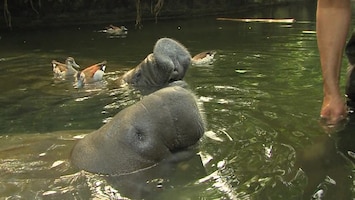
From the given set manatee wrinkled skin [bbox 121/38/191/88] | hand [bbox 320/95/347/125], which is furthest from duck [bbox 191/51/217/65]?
hand [bbox 320/95/347/125]

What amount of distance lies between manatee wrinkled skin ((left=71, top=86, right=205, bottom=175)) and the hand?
3.29 feet

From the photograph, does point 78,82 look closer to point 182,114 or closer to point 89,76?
point 89,76

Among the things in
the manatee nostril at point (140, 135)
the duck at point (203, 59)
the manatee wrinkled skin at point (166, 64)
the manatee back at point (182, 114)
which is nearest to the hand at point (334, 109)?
the manatee back at point (182, 114)

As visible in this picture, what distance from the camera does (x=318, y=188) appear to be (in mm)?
2678

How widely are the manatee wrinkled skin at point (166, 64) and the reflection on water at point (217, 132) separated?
0.26 m

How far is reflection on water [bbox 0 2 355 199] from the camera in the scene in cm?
272

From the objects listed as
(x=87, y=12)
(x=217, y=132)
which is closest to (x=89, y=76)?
(x=217, y=132)

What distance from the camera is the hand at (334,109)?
3.59m

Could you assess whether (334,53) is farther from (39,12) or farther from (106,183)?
(39,12)

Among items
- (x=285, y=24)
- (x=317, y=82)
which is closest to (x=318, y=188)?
(x=317, y=82)

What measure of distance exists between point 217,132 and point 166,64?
1.66 metres

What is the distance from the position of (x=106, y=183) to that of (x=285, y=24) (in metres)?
11.6

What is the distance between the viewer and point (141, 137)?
9.81 feet

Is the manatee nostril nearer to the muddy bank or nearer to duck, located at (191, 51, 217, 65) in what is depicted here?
duck, located at (191, 51, 217, 65)
